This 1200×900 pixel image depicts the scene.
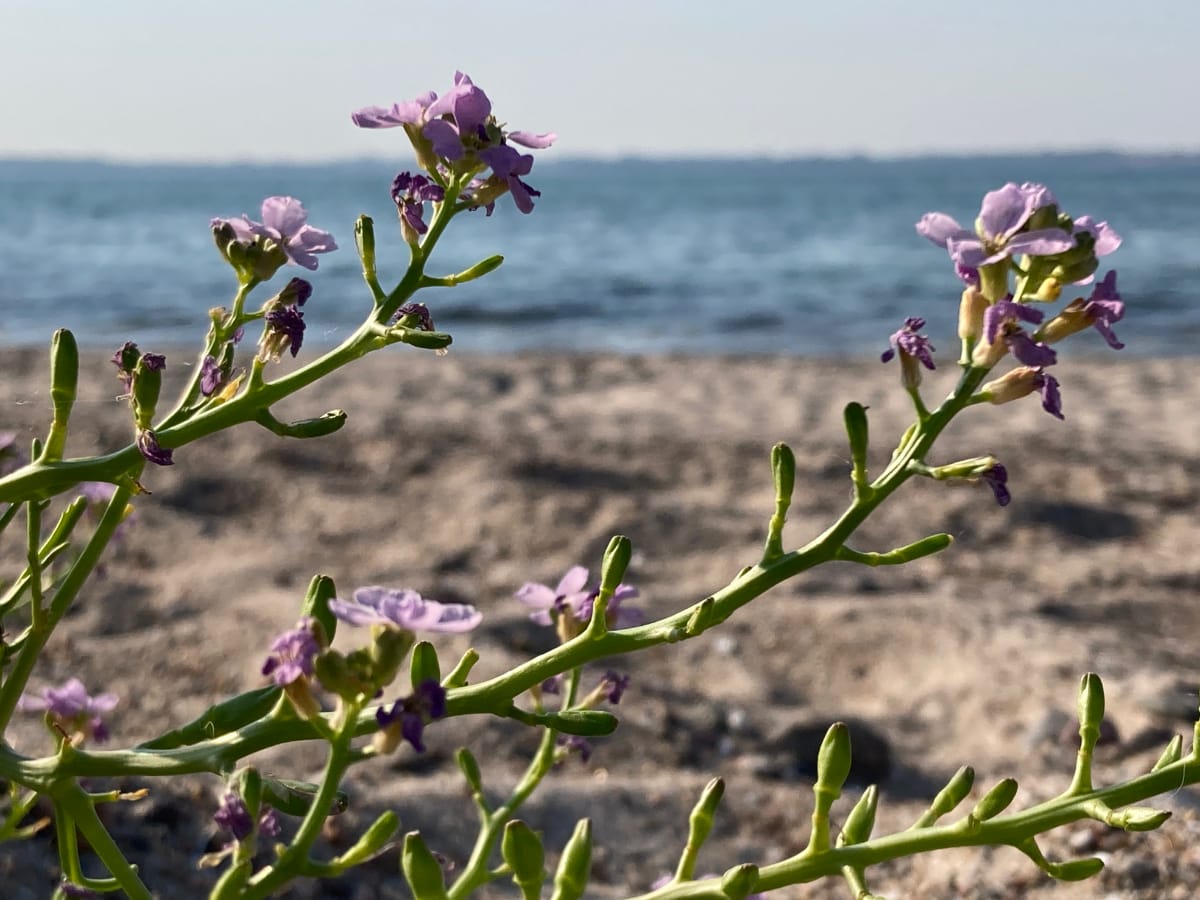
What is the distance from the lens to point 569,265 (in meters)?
21.0

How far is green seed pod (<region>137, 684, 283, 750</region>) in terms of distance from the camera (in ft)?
3.93

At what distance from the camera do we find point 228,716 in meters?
1.20

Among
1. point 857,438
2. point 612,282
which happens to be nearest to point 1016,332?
point 857,438

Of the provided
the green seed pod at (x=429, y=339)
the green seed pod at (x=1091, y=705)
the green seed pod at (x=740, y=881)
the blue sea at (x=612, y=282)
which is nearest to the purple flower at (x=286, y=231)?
the green seed pod at (x=429, y=339)

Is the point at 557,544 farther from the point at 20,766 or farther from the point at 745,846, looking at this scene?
the point at 20,766

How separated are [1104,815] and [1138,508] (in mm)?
4601

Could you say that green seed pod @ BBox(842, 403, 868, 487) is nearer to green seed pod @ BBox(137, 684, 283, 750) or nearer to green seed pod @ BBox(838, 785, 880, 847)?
green seed pod @ BBox(838, 785, 880, 847)

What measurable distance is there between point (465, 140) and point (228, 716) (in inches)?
22.0

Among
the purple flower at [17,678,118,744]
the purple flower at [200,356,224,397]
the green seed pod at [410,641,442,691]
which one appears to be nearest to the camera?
the green seed pod at [410,641,442,691]

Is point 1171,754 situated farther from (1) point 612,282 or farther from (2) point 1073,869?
(1) point 612,282

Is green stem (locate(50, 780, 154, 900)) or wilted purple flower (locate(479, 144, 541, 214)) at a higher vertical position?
wilted purple flower (locate(479, 144, 541, 214))

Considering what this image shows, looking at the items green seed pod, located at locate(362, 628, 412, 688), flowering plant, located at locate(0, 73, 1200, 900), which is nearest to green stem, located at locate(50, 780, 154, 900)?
flowering plant, located at locate(0, 73, 1200, 900)

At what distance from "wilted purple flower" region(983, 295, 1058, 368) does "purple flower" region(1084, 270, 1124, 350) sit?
68 mm

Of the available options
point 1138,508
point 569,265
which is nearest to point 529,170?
point 1138,508
